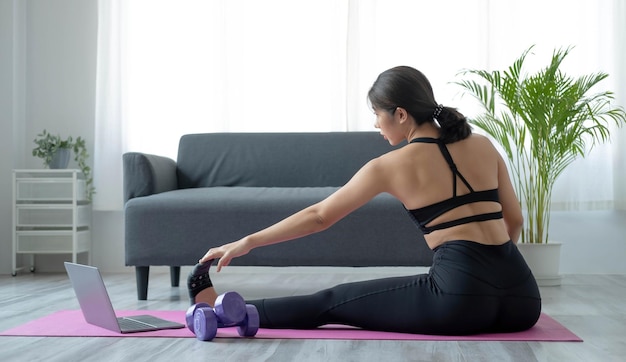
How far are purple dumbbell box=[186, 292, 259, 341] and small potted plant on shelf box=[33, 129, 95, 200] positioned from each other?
2878mm

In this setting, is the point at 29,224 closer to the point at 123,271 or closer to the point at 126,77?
the point at 123,271

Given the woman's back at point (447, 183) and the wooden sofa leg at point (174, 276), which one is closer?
the woman's back at point (447, 183)

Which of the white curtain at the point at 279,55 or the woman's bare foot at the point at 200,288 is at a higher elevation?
the white curtain at the point at 279,55

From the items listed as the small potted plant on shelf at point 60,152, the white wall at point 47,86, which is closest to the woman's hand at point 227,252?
the small potted plant on shelf at point 60,152

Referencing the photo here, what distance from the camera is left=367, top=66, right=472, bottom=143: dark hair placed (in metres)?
2.30

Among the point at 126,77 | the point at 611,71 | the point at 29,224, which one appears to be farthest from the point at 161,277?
the point at 611,71

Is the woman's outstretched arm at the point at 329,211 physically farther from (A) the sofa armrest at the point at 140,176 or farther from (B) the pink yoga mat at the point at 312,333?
(A) the sofa armrest at the point at 140,176

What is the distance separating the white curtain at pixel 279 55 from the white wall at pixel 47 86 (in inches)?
8.0

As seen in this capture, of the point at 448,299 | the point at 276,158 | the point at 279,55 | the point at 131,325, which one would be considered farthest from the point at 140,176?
the point at 448,299

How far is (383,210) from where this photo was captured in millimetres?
3564

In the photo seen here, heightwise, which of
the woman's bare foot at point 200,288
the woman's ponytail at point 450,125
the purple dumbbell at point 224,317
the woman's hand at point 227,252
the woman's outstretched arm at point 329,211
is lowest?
the purple dumbbell at point 224,317

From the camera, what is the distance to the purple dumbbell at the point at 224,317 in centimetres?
235

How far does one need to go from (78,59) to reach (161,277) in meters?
1.59

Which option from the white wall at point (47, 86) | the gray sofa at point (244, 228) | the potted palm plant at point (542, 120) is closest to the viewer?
the gray sofa at point (244, 228)
